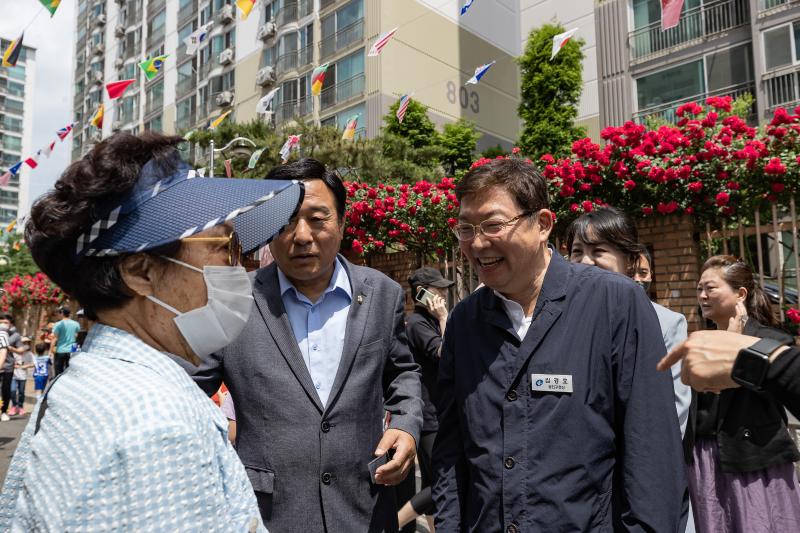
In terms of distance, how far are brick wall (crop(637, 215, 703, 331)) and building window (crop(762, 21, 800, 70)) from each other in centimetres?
1425

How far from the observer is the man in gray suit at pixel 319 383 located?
6.73ft

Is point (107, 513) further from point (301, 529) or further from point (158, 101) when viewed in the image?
point (158, 101)

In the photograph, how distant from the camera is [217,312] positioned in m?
1.52

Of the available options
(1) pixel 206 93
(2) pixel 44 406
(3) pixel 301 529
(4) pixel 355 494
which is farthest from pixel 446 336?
(1) pixel 206 93

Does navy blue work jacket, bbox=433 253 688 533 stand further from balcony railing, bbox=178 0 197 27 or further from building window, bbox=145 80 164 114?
building window, bbox=145 80 164 114

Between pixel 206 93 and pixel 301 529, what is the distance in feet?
112

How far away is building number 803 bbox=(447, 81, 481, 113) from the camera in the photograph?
27002 mm

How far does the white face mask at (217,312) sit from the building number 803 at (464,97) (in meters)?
26.5

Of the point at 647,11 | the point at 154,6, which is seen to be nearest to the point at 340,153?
the point at 647,11

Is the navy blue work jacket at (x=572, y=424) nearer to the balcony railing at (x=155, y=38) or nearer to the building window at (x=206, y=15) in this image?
the building window at (x=206, y=15)

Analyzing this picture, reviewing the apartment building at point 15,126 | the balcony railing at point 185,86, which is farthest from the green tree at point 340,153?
the apartment building at point 15,126

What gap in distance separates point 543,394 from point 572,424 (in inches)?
4.9

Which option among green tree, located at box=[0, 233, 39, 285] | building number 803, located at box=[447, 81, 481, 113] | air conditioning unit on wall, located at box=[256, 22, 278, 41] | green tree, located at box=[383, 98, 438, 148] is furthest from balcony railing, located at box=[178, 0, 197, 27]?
green tree, located at box=[383, 98, 438, 148]

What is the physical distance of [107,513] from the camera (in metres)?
0.97
